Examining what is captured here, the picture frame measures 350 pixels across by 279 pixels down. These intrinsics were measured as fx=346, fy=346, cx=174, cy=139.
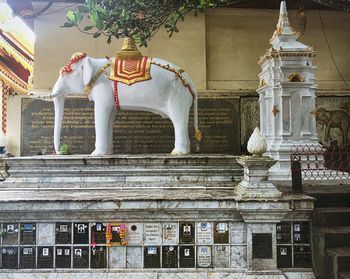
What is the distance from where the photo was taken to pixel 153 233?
464cm

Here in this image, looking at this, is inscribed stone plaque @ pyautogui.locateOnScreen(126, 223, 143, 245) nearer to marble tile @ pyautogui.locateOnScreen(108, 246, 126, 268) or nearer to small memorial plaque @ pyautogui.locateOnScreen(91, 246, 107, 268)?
marble tile @ pyautogui.locateOnScreen(108, 246, 126, 268)

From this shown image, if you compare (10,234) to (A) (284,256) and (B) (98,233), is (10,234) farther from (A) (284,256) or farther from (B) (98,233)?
(A) (284,256)

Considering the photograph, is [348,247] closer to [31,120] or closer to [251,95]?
[251,95]

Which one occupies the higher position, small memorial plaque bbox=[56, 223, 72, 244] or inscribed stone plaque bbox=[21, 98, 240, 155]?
inscribed stone plaque bbox=[21, 98, 240, 155]

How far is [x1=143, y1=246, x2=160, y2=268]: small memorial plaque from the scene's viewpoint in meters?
4.60

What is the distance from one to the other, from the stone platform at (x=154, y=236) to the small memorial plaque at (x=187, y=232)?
13mm

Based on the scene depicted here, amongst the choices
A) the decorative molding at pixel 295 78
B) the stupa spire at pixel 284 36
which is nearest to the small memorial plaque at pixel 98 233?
the decorative molding at pixel 295 78

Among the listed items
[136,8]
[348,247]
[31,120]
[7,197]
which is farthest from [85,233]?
[31,120]

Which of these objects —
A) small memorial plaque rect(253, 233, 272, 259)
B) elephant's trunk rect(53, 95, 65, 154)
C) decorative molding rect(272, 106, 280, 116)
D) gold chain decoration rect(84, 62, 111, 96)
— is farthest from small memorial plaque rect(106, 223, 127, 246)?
decorative molding rect(272, 106, 280, 116)

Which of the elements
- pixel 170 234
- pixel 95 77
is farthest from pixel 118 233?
pixel 95 77

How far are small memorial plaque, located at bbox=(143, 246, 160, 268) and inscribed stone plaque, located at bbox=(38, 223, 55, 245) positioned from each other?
4.09ft

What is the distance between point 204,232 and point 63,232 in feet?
6.22

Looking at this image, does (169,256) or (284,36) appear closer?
(169,256)

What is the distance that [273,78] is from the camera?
24.8ft
